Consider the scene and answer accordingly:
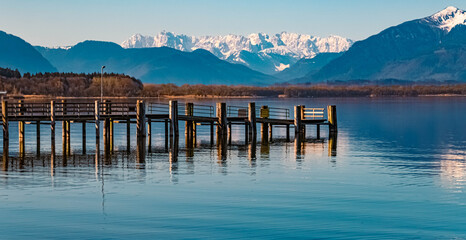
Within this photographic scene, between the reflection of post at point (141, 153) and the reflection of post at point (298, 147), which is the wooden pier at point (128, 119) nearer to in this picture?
the reflection of post at point (141, 153)

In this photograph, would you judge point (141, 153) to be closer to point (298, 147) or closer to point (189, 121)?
point (298, 147)

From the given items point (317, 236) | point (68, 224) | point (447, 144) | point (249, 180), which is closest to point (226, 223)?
point (317, 236)

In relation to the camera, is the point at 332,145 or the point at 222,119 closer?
the point at 332,145

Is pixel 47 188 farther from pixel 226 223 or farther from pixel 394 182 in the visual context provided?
pixel 394 182

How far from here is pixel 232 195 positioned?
34906 mm

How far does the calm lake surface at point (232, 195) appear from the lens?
91.3 feet

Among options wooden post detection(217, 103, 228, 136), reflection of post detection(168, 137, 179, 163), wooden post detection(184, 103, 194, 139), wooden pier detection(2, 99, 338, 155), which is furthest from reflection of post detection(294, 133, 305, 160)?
wooden post detection(184, 103, 194, 139)

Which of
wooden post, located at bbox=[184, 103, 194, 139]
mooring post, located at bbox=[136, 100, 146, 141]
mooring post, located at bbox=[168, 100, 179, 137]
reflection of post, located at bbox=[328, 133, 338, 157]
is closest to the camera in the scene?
reflection of post, located at bbox=[328, 133, 338, 157]

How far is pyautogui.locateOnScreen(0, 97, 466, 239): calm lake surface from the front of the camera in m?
27.8

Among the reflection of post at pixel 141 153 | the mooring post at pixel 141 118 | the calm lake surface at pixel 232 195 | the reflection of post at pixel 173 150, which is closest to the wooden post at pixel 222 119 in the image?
the reflection of post at pixel 173 150

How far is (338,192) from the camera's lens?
35812 mm

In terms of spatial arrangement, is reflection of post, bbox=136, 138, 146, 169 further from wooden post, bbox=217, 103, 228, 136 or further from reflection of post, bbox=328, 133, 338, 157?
reflection of post, bbox=328, 133, 338, 157

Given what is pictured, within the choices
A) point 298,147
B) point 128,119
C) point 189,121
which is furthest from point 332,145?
point 128,119

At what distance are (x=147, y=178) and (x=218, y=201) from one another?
26.0 feet
